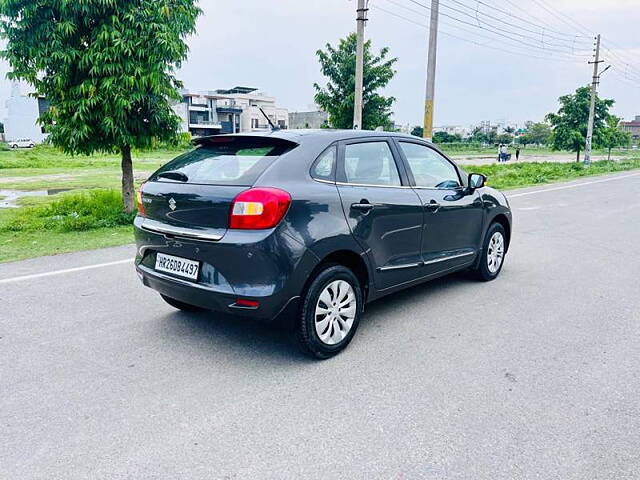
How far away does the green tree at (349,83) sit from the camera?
2203 centimetres

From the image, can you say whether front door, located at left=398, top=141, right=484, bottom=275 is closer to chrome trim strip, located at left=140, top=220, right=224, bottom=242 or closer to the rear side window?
the rear side window

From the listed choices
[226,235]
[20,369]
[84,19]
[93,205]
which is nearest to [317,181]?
[226,235]

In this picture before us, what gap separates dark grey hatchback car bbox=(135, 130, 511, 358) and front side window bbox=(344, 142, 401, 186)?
0.03ft

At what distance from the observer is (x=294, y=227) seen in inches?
139

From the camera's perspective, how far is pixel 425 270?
4844 millimetres

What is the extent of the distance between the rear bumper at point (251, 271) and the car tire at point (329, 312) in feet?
0.49

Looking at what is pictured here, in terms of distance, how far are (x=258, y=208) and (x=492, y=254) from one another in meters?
3.49

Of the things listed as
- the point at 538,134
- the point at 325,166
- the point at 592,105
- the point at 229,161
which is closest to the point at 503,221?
the point at 325,166

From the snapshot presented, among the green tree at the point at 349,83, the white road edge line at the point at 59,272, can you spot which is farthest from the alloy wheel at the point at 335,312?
the green tree at the point at 349,83

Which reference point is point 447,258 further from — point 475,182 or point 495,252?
point 495,252

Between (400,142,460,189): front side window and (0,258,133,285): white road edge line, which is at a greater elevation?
(400,142,460,189): front side window

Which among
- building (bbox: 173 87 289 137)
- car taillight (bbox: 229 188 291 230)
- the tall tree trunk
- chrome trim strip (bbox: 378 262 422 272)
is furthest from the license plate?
building (bbox: 173 87 289 137)

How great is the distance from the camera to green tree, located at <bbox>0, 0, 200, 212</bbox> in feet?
27.3

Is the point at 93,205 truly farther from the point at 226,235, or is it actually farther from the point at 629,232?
the point at 629,232
